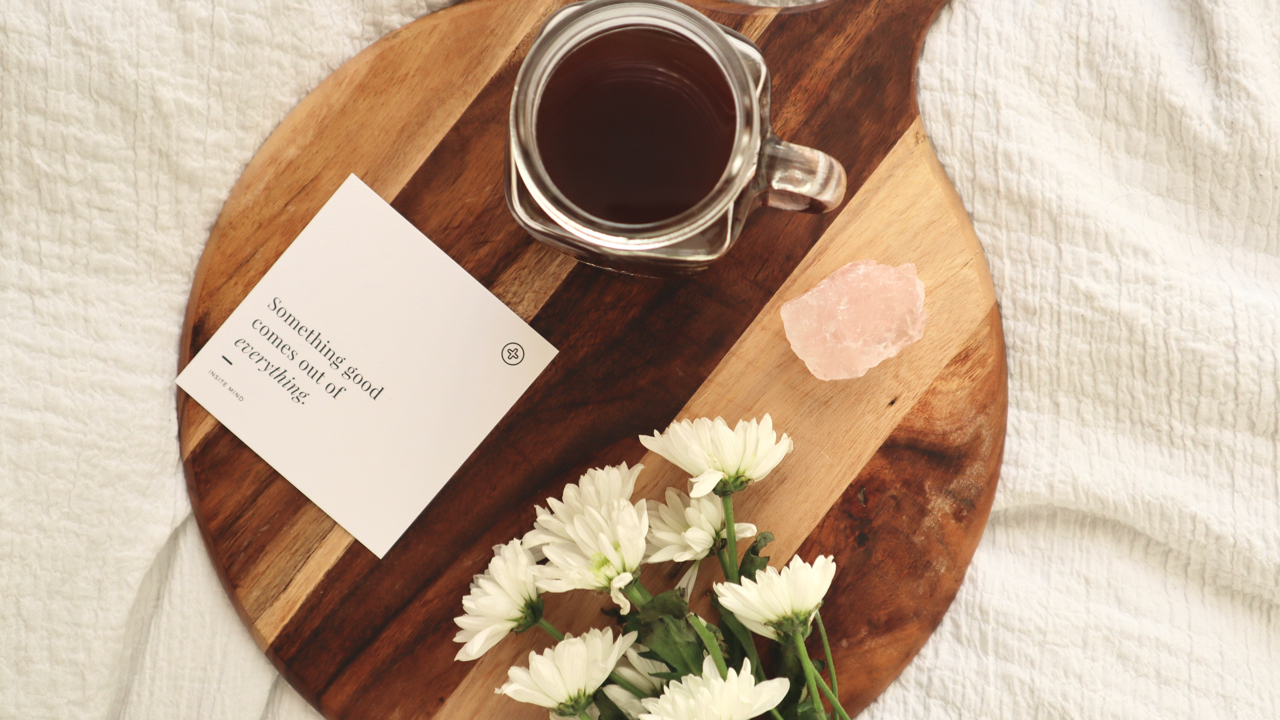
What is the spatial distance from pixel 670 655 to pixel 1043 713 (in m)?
0.37

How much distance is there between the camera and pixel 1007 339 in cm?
63

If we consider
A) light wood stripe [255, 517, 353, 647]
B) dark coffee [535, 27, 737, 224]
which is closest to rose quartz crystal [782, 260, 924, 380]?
dark coffee [535, 27, 737, 224]

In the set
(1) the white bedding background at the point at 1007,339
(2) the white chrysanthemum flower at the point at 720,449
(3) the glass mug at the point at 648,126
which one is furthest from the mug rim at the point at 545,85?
(1) the white bedding background at the point at 1007,339

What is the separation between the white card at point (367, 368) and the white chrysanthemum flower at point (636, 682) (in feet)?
0.62

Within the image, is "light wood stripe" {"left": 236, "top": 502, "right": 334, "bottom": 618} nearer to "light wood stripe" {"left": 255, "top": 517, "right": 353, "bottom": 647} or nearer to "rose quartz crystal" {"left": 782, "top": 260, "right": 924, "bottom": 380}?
"light wood stripe" {"left": 255, "top": 517, "right": 353, "bottom": 647}

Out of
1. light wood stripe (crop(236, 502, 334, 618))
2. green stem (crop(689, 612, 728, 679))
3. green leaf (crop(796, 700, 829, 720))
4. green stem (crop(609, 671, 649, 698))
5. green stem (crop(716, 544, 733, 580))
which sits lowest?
light wood stripe (crop(236, 502, 334, 618))

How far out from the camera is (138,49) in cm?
60

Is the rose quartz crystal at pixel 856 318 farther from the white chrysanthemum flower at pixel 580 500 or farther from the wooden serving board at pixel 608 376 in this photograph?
the white chrysanthemum flower at pixel 580 500

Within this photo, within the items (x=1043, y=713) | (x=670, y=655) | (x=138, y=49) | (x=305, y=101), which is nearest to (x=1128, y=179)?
(x=1043, y=713)

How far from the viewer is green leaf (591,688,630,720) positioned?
46 centimetres

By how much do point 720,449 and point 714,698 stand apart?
0.45 feet

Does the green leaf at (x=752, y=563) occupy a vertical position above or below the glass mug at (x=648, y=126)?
below

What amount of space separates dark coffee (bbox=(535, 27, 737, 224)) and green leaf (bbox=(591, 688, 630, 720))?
28cm

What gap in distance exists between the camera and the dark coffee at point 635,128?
1.53ft
